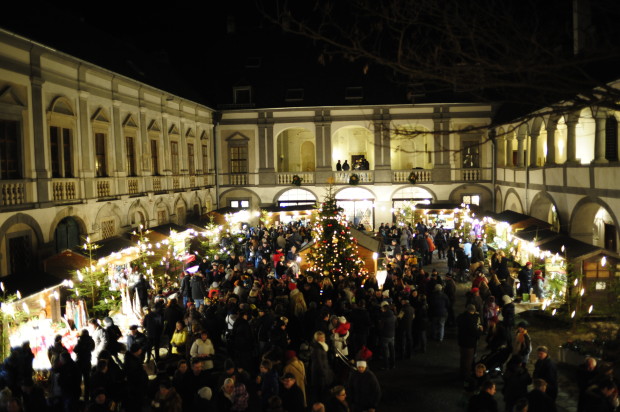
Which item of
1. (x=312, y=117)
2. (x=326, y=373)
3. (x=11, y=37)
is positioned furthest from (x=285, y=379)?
(x=312, y=117)

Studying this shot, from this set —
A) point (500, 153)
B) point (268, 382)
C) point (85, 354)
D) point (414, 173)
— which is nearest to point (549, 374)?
point (268, 382)

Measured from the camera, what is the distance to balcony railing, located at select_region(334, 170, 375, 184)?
39.4m

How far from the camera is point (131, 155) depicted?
26.5m

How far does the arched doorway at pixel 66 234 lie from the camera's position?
20.7m

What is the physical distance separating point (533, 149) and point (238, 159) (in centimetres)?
1894

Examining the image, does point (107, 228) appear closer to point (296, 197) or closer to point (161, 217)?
point (161, 217)

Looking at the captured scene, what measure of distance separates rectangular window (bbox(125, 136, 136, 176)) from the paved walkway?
16.1m

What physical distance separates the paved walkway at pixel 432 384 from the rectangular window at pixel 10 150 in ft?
39.0

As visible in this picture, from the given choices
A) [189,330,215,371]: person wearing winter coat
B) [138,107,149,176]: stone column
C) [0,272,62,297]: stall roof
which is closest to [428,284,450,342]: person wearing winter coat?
[189,330,215,371]: person wearing winter coat

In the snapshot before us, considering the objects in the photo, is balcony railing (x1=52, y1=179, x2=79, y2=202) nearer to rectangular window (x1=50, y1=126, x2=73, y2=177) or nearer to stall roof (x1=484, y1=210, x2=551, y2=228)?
rectangular window (x1=50, y1=126, x2=73, y2=177)

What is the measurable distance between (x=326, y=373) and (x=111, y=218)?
15054mm

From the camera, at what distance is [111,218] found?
78.6 ft

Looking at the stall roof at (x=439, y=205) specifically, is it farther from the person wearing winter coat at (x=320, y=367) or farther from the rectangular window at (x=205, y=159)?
the person wearing winter coat at (x=320, y=367)

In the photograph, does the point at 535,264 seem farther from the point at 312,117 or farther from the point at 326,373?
the point at 312,117
